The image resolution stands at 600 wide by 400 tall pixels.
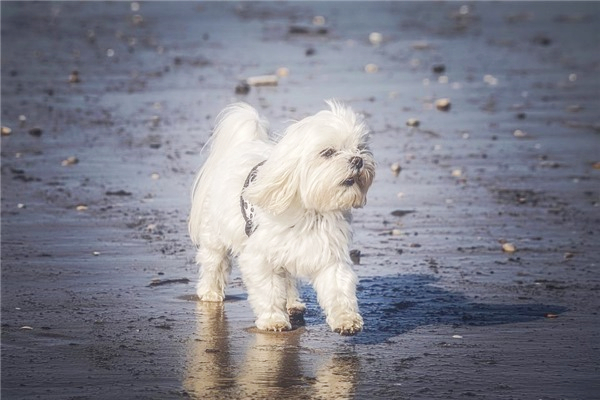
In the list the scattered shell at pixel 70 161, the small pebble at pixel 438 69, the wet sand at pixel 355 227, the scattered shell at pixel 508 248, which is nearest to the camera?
the wet sand at pixel 355 227

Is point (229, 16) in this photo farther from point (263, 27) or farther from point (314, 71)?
point (314, 71)

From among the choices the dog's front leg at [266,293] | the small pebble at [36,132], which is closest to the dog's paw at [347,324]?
the dog's front leg at [266,293]

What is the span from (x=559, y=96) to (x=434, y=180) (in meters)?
6.89

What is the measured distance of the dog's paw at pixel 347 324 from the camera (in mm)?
6902

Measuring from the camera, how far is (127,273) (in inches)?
340

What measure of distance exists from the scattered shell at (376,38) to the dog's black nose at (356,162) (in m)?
20.2

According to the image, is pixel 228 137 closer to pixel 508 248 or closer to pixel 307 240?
pixel 307 240

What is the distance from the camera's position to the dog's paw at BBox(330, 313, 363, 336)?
6902 millimetres

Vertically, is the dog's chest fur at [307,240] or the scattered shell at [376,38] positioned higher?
the scattered shell at [376,38]

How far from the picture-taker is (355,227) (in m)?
10.2

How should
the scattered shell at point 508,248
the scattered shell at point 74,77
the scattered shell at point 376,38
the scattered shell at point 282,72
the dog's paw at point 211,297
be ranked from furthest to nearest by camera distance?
the scattered shell at point 376,38, the scattered shell at point 282,72, the scattered shell at point 74,77, the scattered shell at point 508,248, the dog's paw at point 211,297

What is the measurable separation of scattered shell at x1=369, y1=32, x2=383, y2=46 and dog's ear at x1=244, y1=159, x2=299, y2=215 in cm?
2000

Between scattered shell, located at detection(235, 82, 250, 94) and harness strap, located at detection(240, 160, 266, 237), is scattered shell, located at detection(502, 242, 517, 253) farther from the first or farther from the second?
scattered shell, located at detection(235, 82, 250, 94)

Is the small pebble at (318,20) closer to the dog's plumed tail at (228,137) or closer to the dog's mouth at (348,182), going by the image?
the dog's plumed tail at (228,137)
